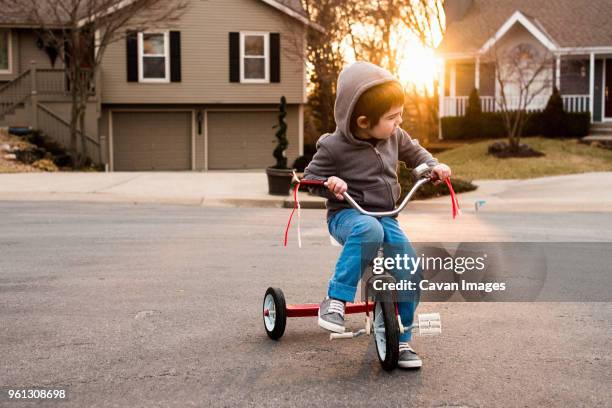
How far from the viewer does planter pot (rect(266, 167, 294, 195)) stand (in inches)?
690

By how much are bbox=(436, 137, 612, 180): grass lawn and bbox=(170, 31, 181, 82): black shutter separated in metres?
9.67

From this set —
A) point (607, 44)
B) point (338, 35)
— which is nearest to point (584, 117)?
point (607, 44)

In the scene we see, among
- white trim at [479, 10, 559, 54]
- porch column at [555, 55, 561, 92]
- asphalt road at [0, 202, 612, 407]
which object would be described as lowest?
asphalt road at [0, 202, 612, 407]

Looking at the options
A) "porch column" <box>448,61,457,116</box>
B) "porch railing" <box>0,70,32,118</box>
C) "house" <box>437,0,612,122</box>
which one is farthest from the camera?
"porch column" <box>448,61,457,116</box>

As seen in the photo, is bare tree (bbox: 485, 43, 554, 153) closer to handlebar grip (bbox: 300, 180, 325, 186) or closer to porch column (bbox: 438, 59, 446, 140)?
porch column (bbox: 438, 59, 446, 140)

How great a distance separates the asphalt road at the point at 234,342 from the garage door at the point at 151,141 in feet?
74.7

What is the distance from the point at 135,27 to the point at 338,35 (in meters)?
7.37

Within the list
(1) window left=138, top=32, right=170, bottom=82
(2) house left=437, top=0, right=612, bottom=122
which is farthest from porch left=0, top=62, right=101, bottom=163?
(2) house left=437, top=0, right=612, bottom=122

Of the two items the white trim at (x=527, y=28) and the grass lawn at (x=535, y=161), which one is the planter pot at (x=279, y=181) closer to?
the grass lawn at (x=535, y=161)

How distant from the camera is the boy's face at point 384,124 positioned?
5.01 meters

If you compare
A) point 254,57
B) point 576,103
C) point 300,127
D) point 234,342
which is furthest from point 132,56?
point 234,342

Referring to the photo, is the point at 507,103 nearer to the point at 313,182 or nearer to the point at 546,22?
the point at 546,22

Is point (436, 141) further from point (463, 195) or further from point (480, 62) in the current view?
point (463, 195)

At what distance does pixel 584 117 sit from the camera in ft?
101
